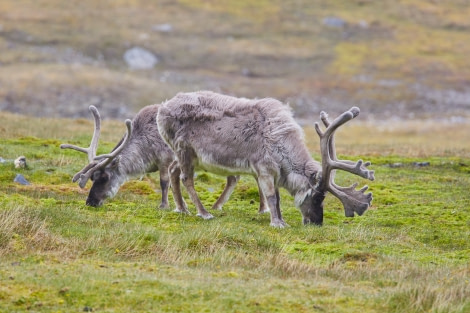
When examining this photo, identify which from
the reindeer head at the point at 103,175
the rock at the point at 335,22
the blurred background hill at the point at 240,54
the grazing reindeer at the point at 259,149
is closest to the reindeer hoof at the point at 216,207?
the grazing reindeer at the point at 259,149

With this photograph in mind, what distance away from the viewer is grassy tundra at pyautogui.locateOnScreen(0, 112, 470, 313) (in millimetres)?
10141

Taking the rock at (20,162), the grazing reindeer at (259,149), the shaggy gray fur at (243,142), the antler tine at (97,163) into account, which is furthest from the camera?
the rock at (20,162)

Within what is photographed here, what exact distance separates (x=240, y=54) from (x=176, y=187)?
271 feet

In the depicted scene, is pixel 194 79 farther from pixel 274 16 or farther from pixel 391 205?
pixel 391 205

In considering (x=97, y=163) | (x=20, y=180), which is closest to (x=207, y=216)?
(x=97, y=163)

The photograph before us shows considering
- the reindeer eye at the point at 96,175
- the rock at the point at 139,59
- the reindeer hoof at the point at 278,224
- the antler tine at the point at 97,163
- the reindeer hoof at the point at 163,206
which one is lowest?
the rock at the point at 139,59

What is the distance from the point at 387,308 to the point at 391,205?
9.89 metres

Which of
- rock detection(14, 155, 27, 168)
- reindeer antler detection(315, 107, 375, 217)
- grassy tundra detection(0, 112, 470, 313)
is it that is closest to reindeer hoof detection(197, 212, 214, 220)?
grassy tundra detection(0, 112, 470, 313)

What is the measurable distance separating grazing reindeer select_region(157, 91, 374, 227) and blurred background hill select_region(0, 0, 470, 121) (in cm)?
6084

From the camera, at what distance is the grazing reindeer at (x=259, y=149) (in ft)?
53.7

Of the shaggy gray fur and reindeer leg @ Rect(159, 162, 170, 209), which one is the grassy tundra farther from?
the shaggy gray fur

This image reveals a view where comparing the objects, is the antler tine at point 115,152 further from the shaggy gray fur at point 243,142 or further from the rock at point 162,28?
the rock at point 162,28

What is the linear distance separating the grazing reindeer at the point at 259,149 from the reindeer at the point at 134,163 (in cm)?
116

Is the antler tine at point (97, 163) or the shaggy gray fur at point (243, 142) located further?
the antler tine at point (97, 163)
